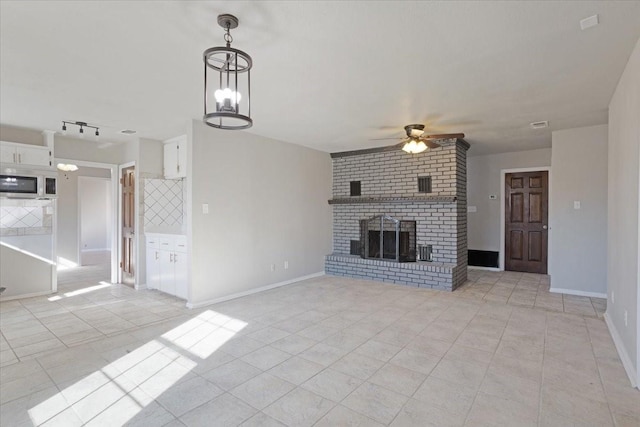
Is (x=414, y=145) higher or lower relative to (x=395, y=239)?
higher

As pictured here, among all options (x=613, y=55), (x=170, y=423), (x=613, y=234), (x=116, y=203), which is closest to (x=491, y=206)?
(x=613, y=234)

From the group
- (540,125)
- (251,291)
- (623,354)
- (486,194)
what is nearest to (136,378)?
(251,291)

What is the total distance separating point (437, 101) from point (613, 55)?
4.68 ft

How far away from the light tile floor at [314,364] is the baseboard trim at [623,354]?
0.18ft

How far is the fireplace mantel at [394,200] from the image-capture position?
5367mm

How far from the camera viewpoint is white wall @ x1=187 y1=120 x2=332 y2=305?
4344 mm

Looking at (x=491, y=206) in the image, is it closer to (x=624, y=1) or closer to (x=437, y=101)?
(x=437, y=101)

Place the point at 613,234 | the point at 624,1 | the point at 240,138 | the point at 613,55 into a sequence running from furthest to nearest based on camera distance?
1. the point at 240,138
2. the point at 613,234
3. the point at 613,55
4. the point at 624,1

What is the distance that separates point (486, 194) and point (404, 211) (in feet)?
7.31

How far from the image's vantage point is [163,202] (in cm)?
562

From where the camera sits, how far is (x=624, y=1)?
189cm

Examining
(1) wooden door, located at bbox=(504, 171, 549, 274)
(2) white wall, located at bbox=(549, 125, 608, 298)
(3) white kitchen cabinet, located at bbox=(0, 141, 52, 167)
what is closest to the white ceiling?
(2) white wall, located at bbox=(549, 125, 608, 298)

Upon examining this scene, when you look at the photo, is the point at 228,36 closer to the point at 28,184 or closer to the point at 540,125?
the point at 540,125

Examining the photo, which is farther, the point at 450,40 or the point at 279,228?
the point at 279,228
